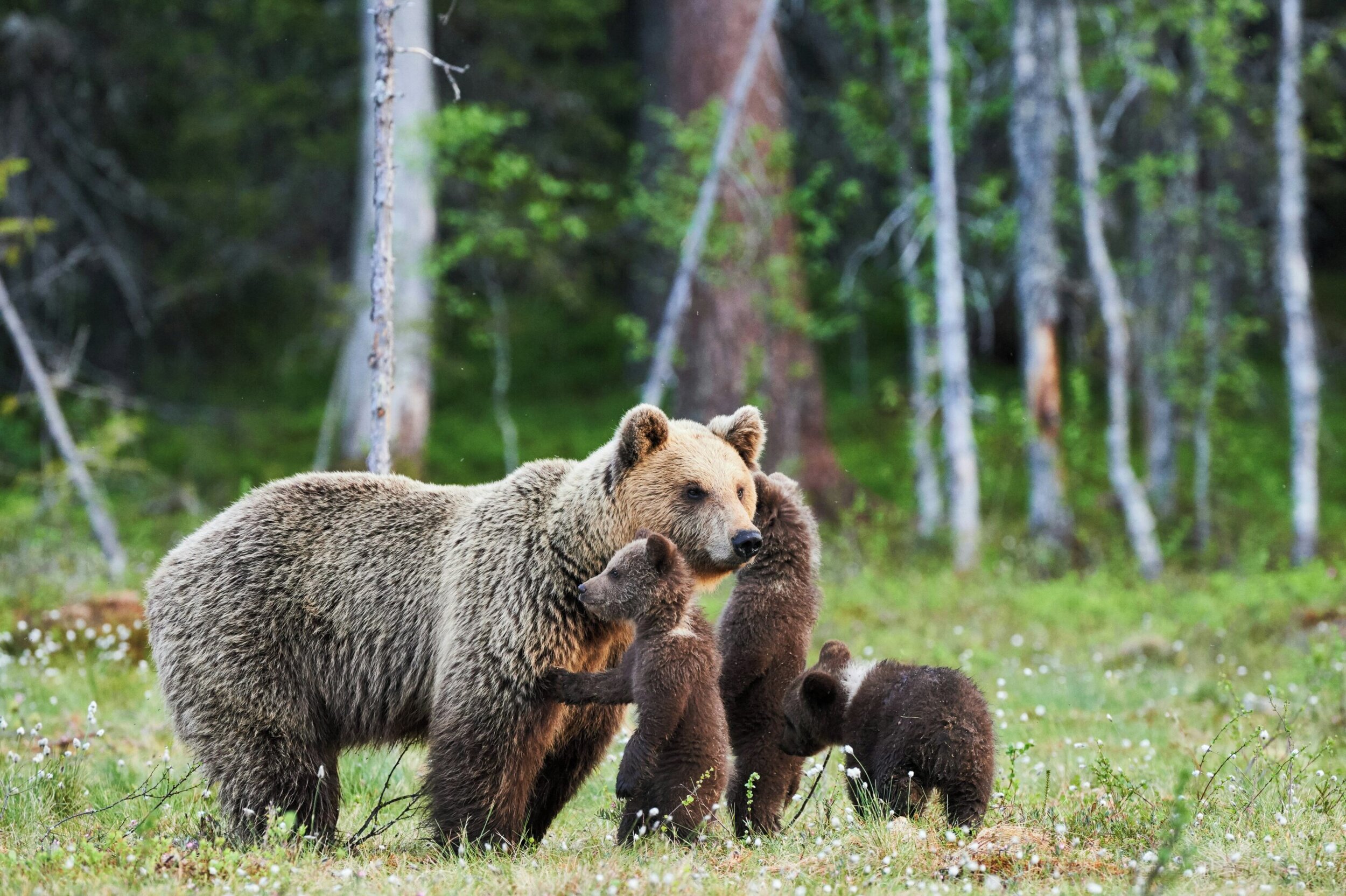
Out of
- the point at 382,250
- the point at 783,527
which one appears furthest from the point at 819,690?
the point at 382,250

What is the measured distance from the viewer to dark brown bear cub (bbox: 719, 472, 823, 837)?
Result: 20.8 feet

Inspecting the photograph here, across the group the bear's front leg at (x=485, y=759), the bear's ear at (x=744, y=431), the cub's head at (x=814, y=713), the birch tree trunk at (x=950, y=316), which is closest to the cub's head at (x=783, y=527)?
the bear's ear at (x=744, y=431)

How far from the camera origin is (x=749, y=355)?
55.5ft

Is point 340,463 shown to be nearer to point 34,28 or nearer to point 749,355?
point 749,355

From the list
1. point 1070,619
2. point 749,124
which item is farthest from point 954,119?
point 1070,619

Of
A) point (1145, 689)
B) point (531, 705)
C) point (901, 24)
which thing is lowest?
point (1145, 689)

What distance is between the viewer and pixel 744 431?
642cm

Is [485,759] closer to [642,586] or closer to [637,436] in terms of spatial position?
[642,586]

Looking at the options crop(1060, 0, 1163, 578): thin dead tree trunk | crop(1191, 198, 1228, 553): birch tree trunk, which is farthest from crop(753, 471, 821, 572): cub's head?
crop(1191, 198, 1228, 553): birch tree trunk

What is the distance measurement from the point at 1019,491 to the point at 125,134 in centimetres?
1613

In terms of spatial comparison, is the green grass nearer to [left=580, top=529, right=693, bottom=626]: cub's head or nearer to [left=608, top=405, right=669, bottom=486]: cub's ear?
[left=580, top=529, right=693, bottom=626]: cub's head

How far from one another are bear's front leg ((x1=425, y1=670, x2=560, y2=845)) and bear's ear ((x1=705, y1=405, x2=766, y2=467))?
147cm

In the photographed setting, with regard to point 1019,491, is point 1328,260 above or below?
above

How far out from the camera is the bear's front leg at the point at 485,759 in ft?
18.7
